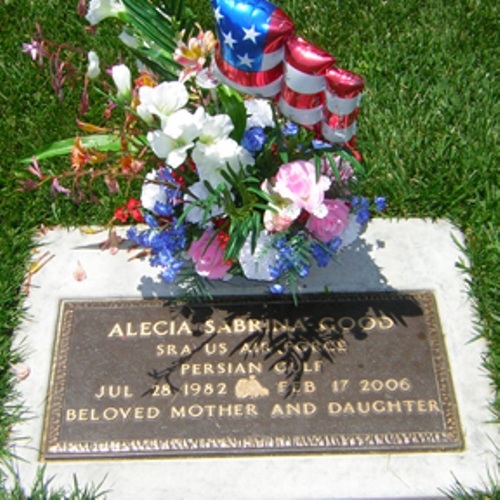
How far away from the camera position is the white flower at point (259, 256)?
2.58m

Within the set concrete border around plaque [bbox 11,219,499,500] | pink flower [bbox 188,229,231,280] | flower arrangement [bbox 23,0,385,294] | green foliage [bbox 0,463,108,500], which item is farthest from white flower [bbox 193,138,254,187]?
green foliage [bbox 0,463,108,500]

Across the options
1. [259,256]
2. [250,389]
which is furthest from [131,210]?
[250,389]

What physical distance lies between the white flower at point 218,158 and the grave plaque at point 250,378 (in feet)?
2.14

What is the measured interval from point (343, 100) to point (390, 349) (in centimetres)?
101

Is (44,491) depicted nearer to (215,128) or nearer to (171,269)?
(171,269)

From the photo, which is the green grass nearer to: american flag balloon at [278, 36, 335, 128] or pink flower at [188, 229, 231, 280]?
pink flower at [188, 229, 231, 280]

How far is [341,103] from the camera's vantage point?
2146mm

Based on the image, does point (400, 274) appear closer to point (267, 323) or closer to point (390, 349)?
point (390, 349)

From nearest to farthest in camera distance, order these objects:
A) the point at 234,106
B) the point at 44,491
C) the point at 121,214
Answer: the point at 234,106, the point at 44,491, the point at 121,214

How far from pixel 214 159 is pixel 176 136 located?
17 cm

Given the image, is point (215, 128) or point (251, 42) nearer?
point (251, 42)

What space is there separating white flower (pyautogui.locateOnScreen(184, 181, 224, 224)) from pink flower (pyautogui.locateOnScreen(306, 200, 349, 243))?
330 millimetres

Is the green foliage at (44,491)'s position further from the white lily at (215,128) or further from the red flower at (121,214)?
the white lily at (215,128)

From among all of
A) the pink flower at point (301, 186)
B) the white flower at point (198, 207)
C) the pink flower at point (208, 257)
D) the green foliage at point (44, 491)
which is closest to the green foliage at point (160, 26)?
the white flower at point (198, 207)
